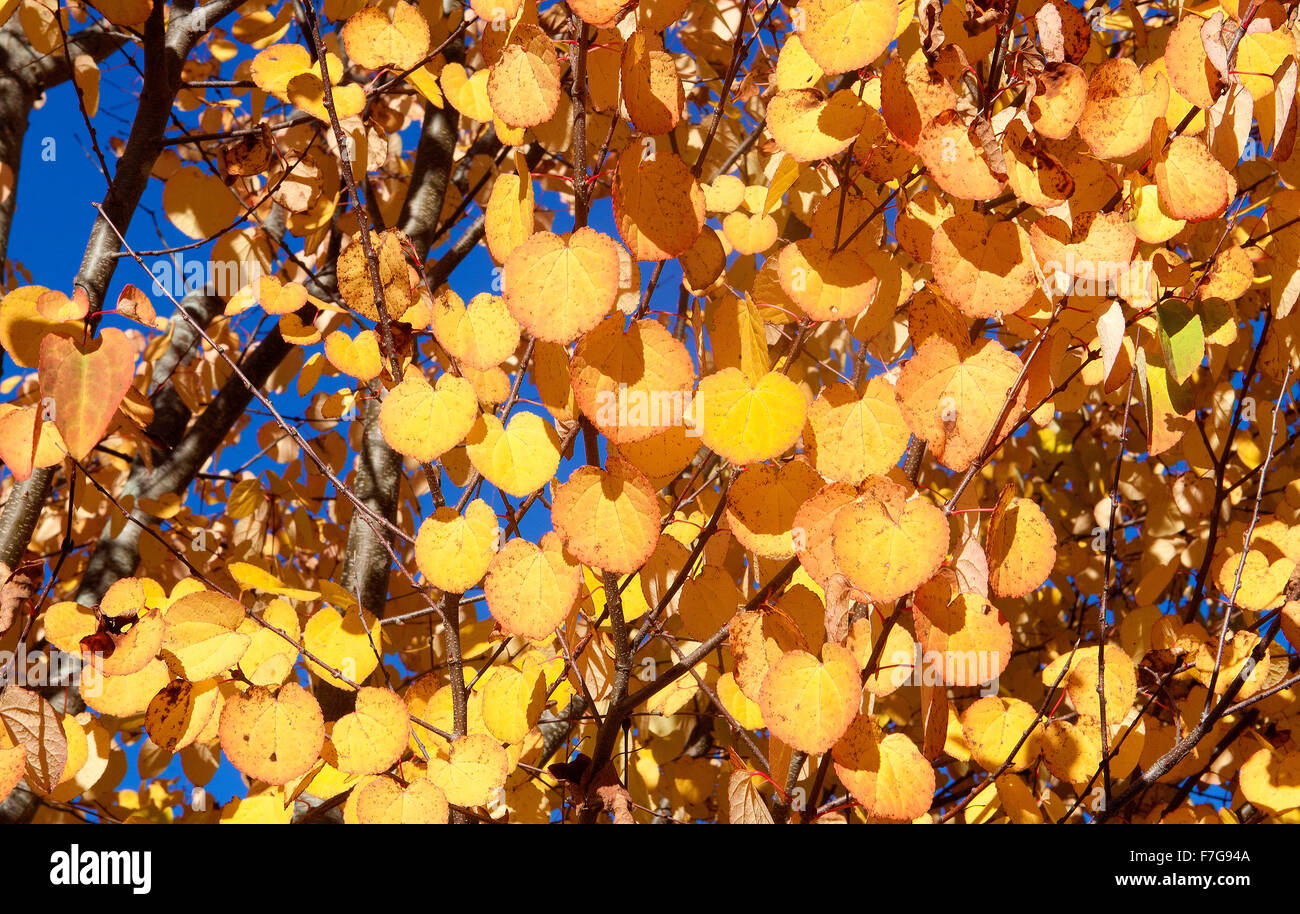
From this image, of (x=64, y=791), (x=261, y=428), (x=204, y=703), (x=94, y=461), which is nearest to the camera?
(x=204, y=703)

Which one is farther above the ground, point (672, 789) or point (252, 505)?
point (252, 505)

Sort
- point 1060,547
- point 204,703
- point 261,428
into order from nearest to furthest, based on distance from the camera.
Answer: point 204,703, point 1060,547, point 261,428

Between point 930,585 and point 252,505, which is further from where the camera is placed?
point 252,505

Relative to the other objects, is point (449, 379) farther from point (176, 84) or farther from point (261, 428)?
point (261, 428)

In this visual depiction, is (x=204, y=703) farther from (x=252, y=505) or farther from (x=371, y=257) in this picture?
(x=252, y=505)

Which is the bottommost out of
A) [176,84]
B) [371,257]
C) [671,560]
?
[671,560]

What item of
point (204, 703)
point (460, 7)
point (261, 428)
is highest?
point (460, 7)

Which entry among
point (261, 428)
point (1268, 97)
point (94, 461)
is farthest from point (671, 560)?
point (94, 461)

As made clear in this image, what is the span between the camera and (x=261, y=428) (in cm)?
358

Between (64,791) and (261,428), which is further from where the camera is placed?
(261,428)

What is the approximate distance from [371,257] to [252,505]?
6.46 feet

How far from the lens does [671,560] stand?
1.50m

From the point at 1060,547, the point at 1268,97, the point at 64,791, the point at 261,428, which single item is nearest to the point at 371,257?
the point at 64,791

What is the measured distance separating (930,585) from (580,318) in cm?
60
